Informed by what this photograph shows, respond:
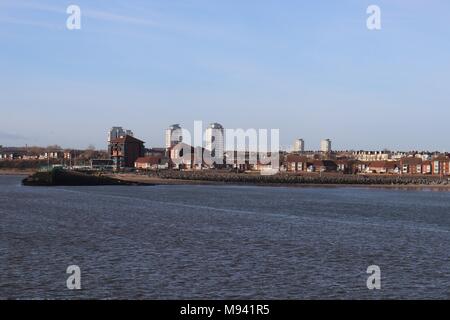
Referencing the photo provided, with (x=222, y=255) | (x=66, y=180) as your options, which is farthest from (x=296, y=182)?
(x=222, y=255)

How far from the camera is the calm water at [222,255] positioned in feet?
75.9

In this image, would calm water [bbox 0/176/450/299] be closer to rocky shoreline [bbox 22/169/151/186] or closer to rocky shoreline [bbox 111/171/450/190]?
rocky shoreline [bbox 22/169/151/186]

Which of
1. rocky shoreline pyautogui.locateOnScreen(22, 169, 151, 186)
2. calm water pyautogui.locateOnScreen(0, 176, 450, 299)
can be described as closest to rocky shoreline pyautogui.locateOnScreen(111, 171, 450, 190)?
rocky shoreline pyautogui.locateOnScreen(22, 169, 151, 186)

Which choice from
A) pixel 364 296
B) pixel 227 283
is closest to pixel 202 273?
pixel 227 283

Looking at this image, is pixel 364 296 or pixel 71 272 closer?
pixel 364 296

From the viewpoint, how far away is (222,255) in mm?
31266

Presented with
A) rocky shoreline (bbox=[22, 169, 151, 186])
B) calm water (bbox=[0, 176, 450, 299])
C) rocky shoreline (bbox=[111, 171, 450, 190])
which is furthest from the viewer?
rocky shoreline (bbox=[111, 171, 450, 190])

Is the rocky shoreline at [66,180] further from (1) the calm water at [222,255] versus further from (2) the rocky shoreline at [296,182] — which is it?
(1) the calm water at [222,255]

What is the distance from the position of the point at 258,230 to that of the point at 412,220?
54.5 ft

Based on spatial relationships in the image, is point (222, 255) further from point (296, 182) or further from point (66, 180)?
point (296, 182)

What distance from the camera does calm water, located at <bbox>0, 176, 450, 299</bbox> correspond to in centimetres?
2312

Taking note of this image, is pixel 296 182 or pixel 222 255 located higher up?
pixel 222 255

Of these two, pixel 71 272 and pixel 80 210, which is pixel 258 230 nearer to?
pixel 71 272
